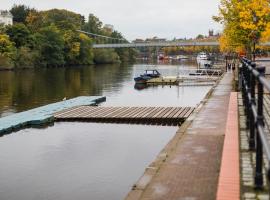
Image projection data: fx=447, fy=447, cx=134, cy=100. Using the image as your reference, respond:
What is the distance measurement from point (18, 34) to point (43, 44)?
6197 millimetres

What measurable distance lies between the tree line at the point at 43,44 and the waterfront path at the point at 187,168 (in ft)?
272

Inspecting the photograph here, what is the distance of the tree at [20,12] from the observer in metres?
132

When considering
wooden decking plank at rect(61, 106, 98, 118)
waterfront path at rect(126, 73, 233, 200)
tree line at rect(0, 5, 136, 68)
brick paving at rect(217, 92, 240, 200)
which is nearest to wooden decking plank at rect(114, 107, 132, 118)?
wooden decking plank at rect(61, 106, 98, 118)

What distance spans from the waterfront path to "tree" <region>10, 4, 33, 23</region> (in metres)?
124

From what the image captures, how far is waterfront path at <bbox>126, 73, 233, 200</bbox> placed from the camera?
27.6 feet

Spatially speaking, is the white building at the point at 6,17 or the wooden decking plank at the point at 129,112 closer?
the wooden decking plank at the point at 129,112

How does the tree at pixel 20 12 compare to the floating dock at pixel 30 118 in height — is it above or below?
above

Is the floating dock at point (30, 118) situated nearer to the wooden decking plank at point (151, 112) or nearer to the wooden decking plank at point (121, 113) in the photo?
the wooden decking plank at point (121, 113)

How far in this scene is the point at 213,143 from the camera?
1277 cm

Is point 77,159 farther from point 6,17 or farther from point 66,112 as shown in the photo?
point 6,17

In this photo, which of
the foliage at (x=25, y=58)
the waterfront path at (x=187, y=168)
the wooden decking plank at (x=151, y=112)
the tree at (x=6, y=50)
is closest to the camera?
the waterfront path at (x=187, y=168)

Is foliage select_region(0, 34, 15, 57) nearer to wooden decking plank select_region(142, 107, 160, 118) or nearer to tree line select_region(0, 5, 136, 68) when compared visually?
tree line select_region(0, 5, 136, 68)

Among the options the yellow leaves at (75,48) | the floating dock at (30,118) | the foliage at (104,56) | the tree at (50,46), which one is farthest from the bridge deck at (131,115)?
the foliage at (104,56)

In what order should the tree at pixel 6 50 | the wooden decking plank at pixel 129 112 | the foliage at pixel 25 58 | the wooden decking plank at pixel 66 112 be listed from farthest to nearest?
the foliage at pixel 25 58 → the tree at pixel 6 50 → the wooden decking plank at pixel 66 112 → the wooden decking plank at pixel 129 112
